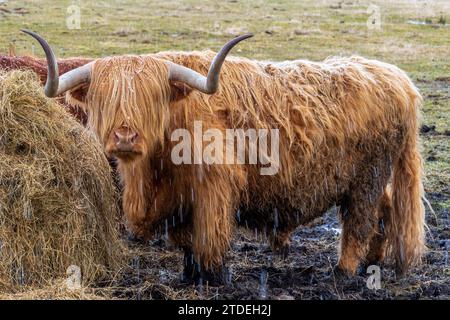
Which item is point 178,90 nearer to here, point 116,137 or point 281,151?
point 116,137

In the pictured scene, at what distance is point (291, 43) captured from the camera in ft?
61.6

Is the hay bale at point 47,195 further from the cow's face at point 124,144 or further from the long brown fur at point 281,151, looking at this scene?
the cow's face at point 124,144

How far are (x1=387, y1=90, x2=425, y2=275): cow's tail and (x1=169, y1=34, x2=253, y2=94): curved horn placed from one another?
1.62 m

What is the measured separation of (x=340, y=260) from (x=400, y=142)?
87 cm

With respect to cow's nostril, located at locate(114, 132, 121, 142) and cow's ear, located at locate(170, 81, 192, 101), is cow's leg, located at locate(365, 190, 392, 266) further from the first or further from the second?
cow's nostril, located at locate(114, 132, 121, 142)

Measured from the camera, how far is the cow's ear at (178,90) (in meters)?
4.25

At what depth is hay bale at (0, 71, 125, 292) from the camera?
14.1ft

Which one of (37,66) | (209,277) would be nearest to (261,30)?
(37,66)

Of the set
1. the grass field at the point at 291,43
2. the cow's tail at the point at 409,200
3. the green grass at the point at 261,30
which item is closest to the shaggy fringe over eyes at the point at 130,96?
the grass field at the point at 291,43

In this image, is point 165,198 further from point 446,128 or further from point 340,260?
point 446,128

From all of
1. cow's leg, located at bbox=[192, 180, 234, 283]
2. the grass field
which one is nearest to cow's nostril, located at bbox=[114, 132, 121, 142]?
cow's leg, located at bbox=[192, 180, 234, 283]
